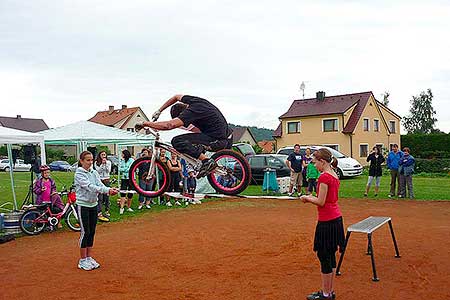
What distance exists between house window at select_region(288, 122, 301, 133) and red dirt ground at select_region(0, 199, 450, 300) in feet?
101

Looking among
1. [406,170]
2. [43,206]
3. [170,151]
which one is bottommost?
[43,206]

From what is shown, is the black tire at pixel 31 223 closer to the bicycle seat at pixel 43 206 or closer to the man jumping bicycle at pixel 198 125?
the bicycle seat at pixel 43 206

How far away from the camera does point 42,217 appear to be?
1241 centimetres

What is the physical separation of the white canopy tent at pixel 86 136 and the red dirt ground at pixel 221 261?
283 centimetres

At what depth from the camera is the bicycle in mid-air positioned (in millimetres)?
5227

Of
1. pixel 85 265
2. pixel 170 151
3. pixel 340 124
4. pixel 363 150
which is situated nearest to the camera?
pixel 170 151

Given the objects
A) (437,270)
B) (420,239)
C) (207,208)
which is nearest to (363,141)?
(207,208)

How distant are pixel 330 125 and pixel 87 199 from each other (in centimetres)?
3673

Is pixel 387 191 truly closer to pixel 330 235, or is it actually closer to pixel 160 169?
pixel 330 235

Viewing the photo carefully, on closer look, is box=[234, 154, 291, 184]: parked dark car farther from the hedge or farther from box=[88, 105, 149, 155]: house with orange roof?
box=[88, 105, 149, 155]: house with orange roof

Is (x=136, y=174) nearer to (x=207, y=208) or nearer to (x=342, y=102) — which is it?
(x=207, y=208)

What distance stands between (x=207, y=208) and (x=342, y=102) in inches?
1202

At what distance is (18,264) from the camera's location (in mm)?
9297

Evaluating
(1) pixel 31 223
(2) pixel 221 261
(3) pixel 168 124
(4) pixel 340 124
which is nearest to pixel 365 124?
(4) pixel 340 124
